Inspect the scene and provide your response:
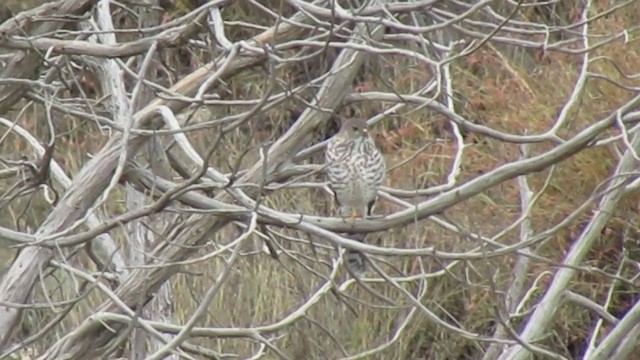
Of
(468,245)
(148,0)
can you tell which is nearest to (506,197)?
(468,245)

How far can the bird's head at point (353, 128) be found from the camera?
14.6 ft

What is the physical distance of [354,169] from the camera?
436 centimetres

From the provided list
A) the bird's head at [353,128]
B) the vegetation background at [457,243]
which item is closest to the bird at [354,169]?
the bird's head at [353,128]

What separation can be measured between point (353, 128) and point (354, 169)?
0.16 m

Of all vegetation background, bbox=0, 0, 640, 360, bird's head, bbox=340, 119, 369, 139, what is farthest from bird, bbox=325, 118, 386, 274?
vegetation background, bbox=0, 0, 640, 360

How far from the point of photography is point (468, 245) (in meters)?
6.13

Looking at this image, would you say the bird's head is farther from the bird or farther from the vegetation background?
the vegetation background

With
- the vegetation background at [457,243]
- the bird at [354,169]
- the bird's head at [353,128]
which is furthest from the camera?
the vegetation background at [457,243]

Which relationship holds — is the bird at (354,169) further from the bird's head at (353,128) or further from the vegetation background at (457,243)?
the vegetation background at (457,243)

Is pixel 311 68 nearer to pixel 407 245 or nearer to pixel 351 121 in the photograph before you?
pixel 407 245

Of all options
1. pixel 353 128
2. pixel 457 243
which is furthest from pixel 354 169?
pixel 457 243

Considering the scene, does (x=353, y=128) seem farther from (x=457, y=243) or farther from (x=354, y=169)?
(x=457, y=243)

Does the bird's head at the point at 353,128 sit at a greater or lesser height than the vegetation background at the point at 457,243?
greater

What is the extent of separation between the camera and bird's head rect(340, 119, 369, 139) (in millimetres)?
4453
